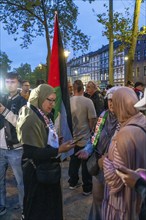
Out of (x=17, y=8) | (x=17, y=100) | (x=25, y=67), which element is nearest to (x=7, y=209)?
(x=17, y=100)

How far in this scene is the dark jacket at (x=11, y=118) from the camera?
380 centimetres

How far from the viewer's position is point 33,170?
3004 millimetres

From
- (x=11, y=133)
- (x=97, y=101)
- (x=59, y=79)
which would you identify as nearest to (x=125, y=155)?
(x=59, y=79)

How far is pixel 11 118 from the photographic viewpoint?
12.4 feet

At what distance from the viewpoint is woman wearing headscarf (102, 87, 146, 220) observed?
6.93ft

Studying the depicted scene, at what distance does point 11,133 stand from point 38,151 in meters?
1.17

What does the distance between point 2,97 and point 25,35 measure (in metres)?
18.9

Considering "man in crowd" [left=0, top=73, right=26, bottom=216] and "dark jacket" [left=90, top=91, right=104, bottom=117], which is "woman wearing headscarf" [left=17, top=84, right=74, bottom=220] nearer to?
"man in crowd" [left=0, top=73, right=26, bottom=216]

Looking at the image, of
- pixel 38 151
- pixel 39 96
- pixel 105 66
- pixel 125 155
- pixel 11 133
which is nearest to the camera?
pixel 125 155

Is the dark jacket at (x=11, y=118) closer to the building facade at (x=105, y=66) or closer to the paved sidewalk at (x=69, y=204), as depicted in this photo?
the paved sidewalk at (x=69, y=204)

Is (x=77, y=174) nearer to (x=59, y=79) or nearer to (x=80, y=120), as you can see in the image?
(x=80, y=120)

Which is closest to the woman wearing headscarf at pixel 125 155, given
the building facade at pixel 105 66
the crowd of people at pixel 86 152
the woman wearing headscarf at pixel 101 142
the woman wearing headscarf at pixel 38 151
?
the crowd of people at pixel 86 152

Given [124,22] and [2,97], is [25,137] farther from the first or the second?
[124,22]

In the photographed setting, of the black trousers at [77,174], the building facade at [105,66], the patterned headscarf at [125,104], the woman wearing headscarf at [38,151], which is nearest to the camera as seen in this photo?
the patterned headscarf at [125,104]
